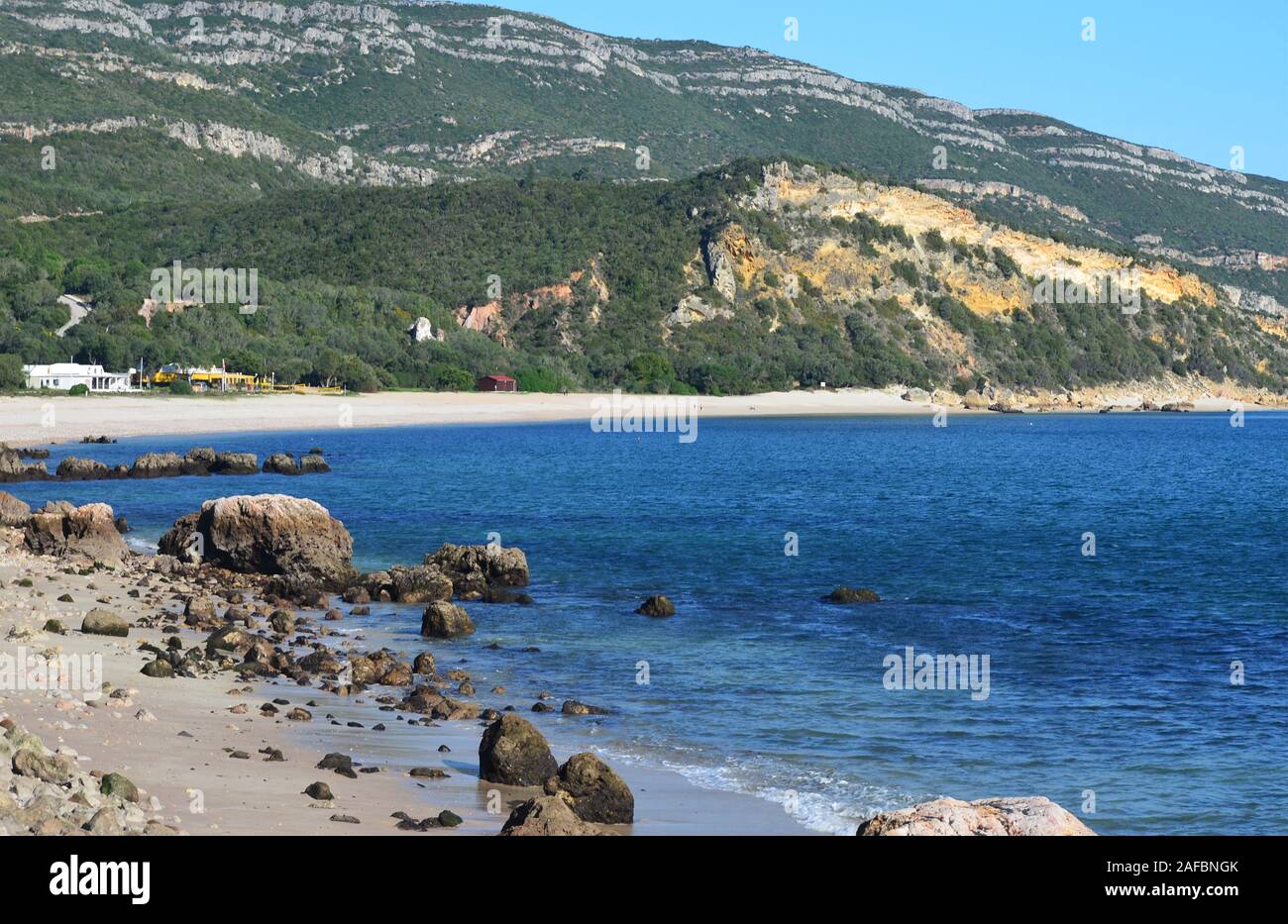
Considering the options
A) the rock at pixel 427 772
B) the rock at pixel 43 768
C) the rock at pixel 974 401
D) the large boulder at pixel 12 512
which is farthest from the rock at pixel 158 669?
the rock at pixel 974 401

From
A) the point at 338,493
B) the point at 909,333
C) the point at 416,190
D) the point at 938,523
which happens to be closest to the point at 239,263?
the point at 416,190

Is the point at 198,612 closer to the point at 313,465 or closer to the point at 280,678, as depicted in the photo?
the point at 280,678

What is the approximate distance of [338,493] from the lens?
45.6 metres

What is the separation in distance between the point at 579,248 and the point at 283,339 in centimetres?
4197

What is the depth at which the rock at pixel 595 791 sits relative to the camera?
11.5 metres

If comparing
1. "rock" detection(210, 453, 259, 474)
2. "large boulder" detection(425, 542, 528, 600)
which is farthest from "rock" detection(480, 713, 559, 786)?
"rock" detection(210, 453, 259, 474)

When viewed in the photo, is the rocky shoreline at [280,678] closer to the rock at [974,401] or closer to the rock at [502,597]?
the rock at [502,597]

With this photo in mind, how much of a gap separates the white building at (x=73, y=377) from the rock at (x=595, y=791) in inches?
3061

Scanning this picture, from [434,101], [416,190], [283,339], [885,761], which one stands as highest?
[434,101]

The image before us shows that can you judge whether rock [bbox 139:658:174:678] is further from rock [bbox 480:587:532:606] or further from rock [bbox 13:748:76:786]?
rock [bbox 480:587:532:606]

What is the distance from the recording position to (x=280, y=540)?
25750 millimetres

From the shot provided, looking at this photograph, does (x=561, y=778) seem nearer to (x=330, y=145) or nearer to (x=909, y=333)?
(x=909, y=333)

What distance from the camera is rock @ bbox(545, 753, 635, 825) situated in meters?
11.5
